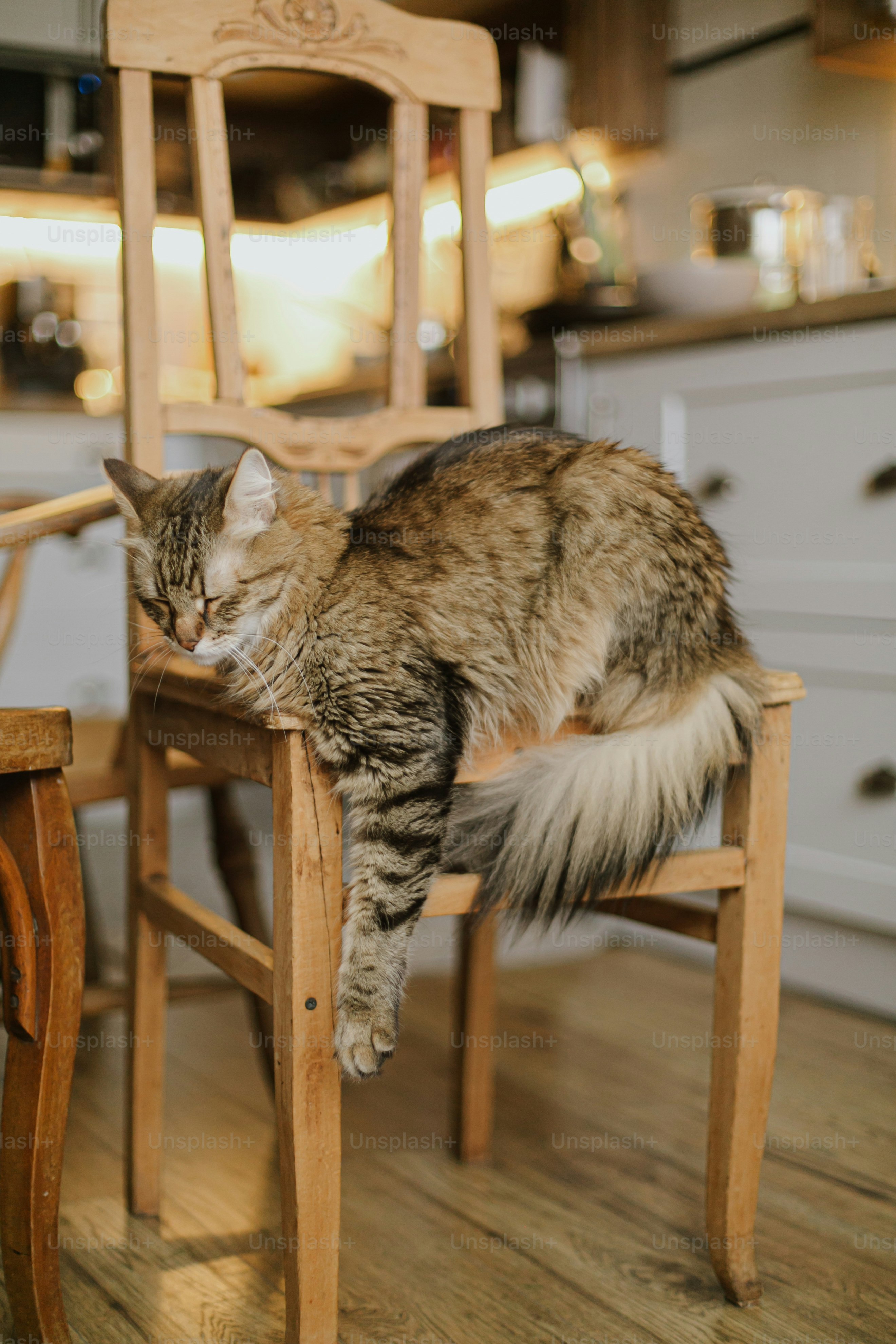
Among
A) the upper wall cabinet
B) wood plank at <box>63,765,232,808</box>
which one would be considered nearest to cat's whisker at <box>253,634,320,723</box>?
wood plank at <box>63,765,232,808</box>

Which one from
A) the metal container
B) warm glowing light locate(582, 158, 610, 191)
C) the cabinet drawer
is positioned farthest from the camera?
warm glowing light locate(582, 158, 610, 191)

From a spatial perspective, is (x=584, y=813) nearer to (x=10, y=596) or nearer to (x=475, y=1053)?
(x=475, y=1053)

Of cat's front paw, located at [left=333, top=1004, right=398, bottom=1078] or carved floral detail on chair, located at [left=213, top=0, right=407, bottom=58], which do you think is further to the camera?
carved floral detail on chair, located at [left=213, top=0, right=407, bottom=58]

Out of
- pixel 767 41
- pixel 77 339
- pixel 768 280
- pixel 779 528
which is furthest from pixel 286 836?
pixel 77 339

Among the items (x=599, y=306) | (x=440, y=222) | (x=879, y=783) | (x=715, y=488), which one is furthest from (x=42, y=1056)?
(x=440, y=222)

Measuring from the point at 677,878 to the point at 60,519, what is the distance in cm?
74

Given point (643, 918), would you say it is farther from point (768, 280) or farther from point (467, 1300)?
point (768, 280)

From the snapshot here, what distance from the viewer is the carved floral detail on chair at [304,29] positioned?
1331mm

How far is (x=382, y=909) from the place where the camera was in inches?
40.0

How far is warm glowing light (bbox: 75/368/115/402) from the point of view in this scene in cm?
316

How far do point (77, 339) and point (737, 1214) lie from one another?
2.74 metres

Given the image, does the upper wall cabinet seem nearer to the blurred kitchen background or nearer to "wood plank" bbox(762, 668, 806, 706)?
the blurred kitchen background

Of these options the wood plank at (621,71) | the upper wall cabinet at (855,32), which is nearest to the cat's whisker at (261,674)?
the upper wall cabinet at (855,32)

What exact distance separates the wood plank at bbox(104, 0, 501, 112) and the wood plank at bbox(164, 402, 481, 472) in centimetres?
37
